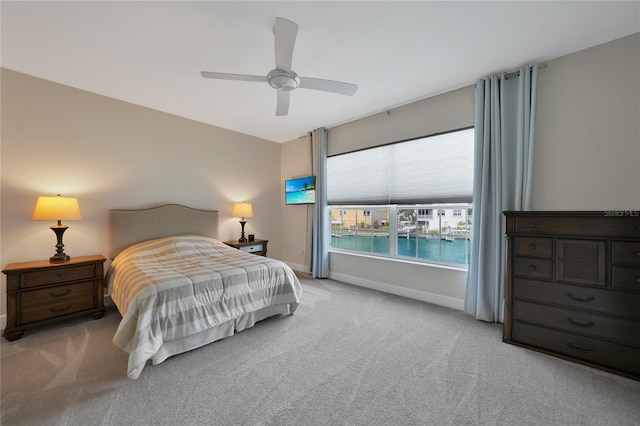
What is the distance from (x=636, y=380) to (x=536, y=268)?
0.90 m

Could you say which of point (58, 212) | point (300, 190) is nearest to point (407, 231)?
point (300, 190)

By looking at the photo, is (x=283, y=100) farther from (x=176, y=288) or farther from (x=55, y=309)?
(x=55, y=309)

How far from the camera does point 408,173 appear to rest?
3.60 metres

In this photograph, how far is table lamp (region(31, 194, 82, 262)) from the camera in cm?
260

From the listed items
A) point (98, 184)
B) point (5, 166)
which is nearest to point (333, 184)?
point (98, 184)

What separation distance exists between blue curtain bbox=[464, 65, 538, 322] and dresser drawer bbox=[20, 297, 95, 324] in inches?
172

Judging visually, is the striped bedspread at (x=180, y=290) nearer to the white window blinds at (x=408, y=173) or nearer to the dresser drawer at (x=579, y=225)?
the white window blinds at (x=408, y=173)

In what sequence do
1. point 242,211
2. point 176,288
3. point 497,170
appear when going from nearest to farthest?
point 176,288, point 497,170, point 242,211

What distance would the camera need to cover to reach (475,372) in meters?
1.94

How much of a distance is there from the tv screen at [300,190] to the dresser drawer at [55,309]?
10.8 ft

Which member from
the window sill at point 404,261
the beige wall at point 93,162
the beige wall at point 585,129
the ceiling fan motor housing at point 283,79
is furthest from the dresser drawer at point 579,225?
the beige wall at point 93,162

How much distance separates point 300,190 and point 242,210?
118 centimetres

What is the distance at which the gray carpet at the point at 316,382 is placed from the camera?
5.01 ft

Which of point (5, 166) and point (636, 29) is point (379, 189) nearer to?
point (636, 29)
